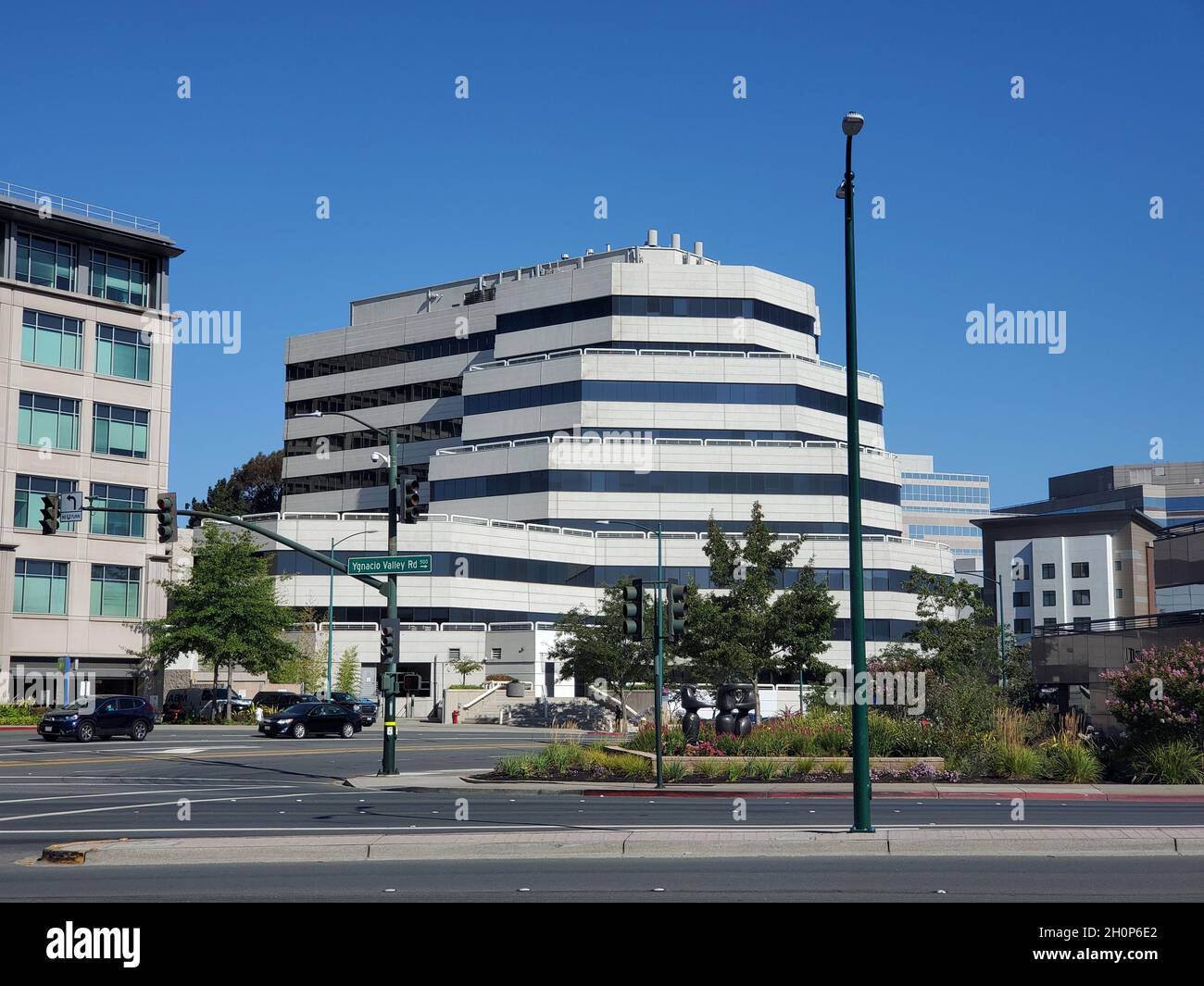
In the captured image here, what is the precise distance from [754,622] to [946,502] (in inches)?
5782

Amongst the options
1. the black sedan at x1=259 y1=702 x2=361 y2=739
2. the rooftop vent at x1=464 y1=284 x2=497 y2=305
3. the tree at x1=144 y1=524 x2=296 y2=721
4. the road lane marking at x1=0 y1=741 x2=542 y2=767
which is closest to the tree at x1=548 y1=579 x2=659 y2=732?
the tree at x1=144 y1=524 x2=296 y2=721

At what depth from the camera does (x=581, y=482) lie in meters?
86.4

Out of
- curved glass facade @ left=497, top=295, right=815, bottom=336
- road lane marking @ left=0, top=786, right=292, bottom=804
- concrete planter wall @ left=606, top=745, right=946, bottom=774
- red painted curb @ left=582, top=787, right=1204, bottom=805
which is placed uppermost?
curved glass facade @ left=497, top=295, right=815, bottom=336

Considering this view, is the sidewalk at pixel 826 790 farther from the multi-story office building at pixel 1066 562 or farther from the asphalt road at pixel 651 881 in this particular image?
the multi-story office building at pixel 1066 562

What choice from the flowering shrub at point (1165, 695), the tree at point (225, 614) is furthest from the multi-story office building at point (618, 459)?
the flowering shrub at point (1165, 695)

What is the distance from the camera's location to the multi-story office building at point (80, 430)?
217ft

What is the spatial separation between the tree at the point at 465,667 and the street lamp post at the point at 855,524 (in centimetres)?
5856

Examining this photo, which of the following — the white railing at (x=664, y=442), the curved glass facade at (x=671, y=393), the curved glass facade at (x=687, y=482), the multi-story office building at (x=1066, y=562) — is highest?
the curved glass facade at (x=671, y=393)

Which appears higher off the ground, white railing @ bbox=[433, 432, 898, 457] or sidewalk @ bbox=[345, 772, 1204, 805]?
white railing @ bbox=[433, 432, 898, 457]

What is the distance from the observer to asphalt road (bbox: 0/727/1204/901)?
1272cm

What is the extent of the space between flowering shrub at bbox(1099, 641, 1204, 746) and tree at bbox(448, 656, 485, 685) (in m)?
49.3

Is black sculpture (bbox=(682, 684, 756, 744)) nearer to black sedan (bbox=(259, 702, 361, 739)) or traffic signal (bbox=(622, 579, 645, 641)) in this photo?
traffic signal (bbox=(622, 579, 645, 641))
